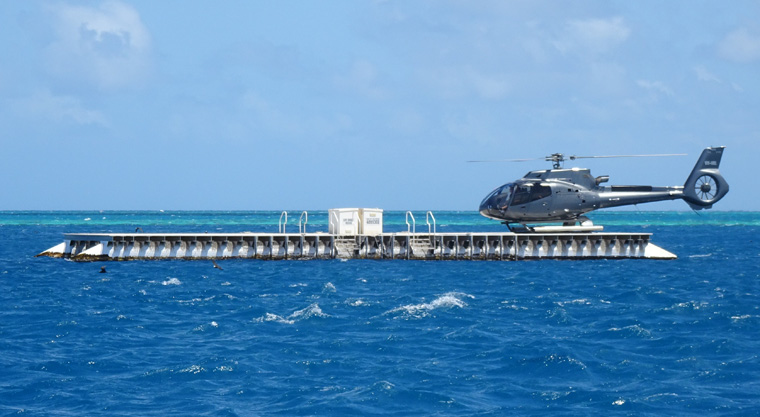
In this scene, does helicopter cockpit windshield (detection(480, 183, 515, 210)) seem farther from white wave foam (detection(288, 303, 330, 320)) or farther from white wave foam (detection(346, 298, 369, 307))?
white wave foam (detection(288, 303, 330, 320))

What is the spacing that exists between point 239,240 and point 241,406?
32.1 meters

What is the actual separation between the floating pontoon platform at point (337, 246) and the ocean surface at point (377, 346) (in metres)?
8.68

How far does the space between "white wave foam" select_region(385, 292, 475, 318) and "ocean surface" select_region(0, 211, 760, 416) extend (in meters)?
0.10

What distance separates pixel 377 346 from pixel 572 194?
2838 centimetres

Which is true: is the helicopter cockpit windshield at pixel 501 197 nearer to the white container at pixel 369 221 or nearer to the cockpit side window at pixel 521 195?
the cockpit side window at pixel 521 195

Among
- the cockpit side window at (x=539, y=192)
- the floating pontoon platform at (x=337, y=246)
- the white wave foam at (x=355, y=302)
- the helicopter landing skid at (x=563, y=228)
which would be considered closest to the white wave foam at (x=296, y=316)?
the white wave foam at (x=355, y=302)

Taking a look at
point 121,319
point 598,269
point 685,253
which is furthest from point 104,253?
point 685,253

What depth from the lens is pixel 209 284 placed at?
1407 inches

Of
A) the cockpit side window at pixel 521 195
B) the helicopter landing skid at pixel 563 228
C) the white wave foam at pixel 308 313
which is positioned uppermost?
the cockpit side window at pixel 521 195

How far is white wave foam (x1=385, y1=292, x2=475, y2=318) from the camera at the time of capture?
86.2 ft

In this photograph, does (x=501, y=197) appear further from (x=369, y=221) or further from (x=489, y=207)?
(x=369, y=221)

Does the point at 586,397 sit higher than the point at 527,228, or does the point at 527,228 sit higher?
the point at 527,228

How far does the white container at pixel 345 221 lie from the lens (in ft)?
156

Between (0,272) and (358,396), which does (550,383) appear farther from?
(0,272)
